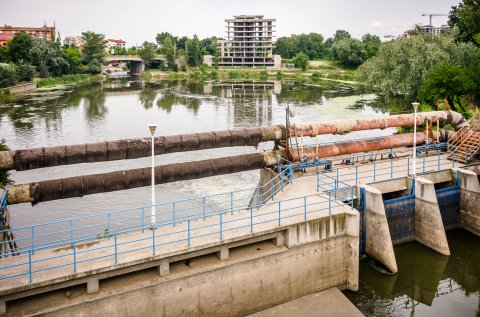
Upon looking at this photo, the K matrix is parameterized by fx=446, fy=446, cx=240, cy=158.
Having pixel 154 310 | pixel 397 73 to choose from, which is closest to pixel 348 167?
pixel 154 310

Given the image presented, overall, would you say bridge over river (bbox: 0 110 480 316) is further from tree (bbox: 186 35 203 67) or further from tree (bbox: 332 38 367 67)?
tree (bbox: 186 35 203 67)

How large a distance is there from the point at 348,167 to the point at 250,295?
10.8 metres

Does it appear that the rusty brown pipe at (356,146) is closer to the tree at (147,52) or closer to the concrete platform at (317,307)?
the concrete platform at (317,307)

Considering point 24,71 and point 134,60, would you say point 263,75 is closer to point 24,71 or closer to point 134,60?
point 134,60

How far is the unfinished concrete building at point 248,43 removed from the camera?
14775cm

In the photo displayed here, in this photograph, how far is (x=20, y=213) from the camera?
2527 cm

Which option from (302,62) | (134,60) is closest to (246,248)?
(302,62)

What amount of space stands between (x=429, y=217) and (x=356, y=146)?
6.16 m

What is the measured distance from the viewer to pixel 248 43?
5891 inches

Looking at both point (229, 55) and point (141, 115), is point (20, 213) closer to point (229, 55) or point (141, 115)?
point (141, 115)

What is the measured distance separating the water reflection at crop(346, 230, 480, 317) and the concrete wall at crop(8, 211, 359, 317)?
1343mm

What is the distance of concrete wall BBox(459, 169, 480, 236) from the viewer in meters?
22.2

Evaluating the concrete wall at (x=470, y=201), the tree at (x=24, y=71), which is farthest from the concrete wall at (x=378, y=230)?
the tree at (x=24, y=71)

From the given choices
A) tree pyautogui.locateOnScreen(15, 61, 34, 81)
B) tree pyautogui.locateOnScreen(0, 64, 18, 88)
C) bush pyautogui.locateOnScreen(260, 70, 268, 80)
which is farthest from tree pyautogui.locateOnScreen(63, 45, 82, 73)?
bush pyautogui.locateOnScreen(260, 70, 268, 80)
